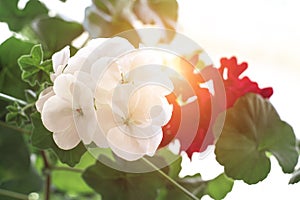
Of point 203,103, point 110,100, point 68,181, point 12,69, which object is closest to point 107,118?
point 110,100

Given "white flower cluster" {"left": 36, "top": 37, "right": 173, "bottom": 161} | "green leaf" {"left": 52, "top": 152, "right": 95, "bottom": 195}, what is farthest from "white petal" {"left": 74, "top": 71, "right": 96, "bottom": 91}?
"green leaf" {"left": 52, "top": 152, "right": 95, "bottom": 195}

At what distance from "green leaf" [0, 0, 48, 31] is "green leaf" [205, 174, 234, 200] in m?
0.26

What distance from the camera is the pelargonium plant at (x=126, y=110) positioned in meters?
0.42

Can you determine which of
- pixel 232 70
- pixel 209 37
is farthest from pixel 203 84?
pixel 209 37

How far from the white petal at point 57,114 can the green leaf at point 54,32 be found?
0.23 m

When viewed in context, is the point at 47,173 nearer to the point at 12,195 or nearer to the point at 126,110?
the point at 12,195

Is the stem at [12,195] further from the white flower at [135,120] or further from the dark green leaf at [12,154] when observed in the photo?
the white flower at [135,120]

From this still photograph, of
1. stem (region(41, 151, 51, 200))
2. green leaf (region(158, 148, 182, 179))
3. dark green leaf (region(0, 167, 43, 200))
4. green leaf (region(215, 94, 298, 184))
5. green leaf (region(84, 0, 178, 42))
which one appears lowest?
dark green leaf (region(0, 167, 43, 200))

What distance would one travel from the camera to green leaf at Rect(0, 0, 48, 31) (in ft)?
2.17

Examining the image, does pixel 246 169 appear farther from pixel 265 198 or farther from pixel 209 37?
pixel 209 37

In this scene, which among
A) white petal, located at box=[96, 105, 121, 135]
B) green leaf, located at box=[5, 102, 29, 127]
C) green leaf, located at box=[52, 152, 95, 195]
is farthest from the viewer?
green leaf, located at box=[52, 152, 95, 195]

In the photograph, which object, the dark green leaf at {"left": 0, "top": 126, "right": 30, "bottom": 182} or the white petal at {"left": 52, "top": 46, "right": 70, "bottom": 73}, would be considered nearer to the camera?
the white petal at {"left": 52, "top": 46, "right": 70, "bottom": 73}

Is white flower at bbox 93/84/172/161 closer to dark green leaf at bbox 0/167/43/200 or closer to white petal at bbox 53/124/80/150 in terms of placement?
white petal at bbox 53/124/80/150

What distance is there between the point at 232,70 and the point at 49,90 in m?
0.16
